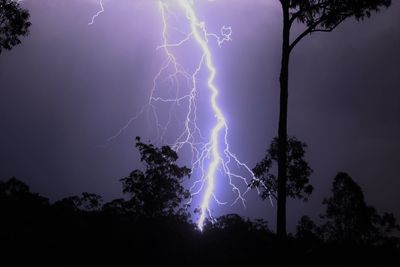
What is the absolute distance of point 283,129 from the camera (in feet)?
41.7

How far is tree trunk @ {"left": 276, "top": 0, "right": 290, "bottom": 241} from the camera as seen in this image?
39.9 ft

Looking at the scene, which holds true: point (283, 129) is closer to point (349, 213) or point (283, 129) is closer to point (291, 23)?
point (291, 23)

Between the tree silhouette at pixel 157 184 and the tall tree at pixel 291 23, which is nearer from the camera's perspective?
the tall tree at pixel 291 23

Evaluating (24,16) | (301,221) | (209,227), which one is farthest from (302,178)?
(24,16)

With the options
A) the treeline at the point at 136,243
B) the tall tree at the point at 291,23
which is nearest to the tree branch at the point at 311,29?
the tall tree at the point at 291,23

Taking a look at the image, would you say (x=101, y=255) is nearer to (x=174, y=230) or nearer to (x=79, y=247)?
(x=79, y=247)

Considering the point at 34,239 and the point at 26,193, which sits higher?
the point at 26,193

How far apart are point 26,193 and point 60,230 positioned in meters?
7.59

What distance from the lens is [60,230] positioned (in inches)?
560

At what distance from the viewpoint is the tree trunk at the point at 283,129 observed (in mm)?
12148

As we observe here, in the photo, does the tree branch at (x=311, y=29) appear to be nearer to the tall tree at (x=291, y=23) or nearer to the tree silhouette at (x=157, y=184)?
the tall tree at (x=291, y=23)

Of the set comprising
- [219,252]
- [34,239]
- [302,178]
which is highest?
[302,178]

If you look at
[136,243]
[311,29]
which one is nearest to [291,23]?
[311,29]

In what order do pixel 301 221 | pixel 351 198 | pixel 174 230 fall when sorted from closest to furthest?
pixel 174 230 → pixel 351 198 → pixel 301 221
